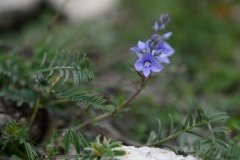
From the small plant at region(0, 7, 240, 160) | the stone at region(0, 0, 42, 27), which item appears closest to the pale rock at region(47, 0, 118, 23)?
the stone at region(0, 0, 42, 27)

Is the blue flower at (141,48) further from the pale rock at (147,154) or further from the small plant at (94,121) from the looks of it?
the pale rock at (147,154)

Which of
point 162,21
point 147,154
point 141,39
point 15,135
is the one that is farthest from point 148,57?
point 141,39

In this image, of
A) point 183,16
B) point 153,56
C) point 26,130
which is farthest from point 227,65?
point 26,130

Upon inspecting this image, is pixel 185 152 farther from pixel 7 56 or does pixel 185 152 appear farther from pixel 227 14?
pixel 227 14

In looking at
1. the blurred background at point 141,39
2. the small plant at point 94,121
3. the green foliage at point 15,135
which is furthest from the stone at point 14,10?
the green foliage at point 15,135

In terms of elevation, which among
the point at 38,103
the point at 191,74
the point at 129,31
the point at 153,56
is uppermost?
the point at 129,31

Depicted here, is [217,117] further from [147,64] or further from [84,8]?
[84,8]
